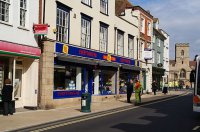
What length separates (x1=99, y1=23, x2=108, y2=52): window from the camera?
99.3ft

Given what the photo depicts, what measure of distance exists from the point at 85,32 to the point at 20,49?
29.3 ft

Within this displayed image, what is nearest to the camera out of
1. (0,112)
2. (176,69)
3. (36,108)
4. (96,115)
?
(0,112)

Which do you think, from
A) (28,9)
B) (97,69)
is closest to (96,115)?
(28,9)

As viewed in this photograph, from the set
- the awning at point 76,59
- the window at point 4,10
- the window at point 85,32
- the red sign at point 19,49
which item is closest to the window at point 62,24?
the awning at point 76,59

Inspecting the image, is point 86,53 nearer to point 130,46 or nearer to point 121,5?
point 130,46

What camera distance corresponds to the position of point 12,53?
1814 centimetres

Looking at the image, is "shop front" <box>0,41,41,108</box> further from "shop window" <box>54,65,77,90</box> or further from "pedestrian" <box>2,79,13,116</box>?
"shop window" <box>54,65,77,90</box>

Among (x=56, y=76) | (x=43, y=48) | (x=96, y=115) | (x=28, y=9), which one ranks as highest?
(x=28, y=9)

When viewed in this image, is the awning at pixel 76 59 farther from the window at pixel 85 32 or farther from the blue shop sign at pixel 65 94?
the blue shop sign at pixel 65 94

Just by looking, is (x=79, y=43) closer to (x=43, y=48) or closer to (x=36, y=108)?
(x=43, y=48)

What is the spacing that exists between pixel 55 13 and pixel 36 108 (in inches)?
236

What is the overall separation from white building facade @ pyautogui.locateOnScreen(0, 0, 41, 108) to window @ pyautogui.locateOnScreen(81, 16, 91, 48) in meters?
6.28

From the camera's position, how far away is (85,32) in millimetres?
27188

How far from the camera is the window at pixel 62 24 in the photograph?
23.3 metres
